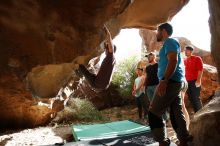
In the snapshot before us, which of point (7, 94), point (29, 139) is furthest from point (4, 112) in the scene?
point (29, 139)

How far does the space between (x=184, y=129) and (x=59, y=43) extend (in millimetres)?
2871

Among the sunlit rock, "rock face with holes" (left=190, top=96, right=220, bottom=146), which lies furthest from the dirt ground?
"rock face with holes" (left=190, top=96, right=220, bottom=146)

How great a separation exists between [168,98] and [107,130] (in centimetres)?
341

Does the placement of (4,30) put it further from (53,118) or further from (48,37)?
(53,118)

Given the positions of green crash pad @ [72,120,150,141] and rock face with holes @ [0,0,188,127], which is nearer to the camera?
rock face with holes @ [0,0,188,127]

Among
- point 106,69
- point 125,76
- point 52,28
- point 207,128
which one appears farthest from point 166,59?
point 125,76

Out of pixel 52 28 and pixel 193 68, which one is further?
pixel 193 68

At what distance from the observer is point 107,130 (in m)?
7.68

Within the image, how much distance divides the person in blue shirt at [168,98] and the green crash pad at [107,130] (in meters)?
2.37

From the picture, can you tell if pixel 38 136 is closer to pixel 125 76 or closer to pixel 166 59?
pixel 166 59

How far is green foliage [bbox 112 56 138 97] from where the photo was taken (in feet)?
45.6

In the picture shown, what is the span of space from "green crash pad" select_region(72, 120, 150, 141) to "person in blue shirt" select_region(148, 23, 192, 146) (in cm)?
237

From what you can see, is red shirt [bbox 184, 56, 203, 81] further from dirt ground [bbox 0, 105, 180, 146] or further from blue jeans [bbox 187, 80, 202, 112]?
dirt ground [bbox 0, 105, 180, 146]

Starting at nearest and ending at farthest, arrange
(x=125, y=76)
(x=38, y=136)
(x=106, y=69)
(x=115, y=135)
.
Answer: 1. (x=106, y=69)
2. (x=115, y=135)
3. (x=38, y=136)
4. (x=125, y=76)
